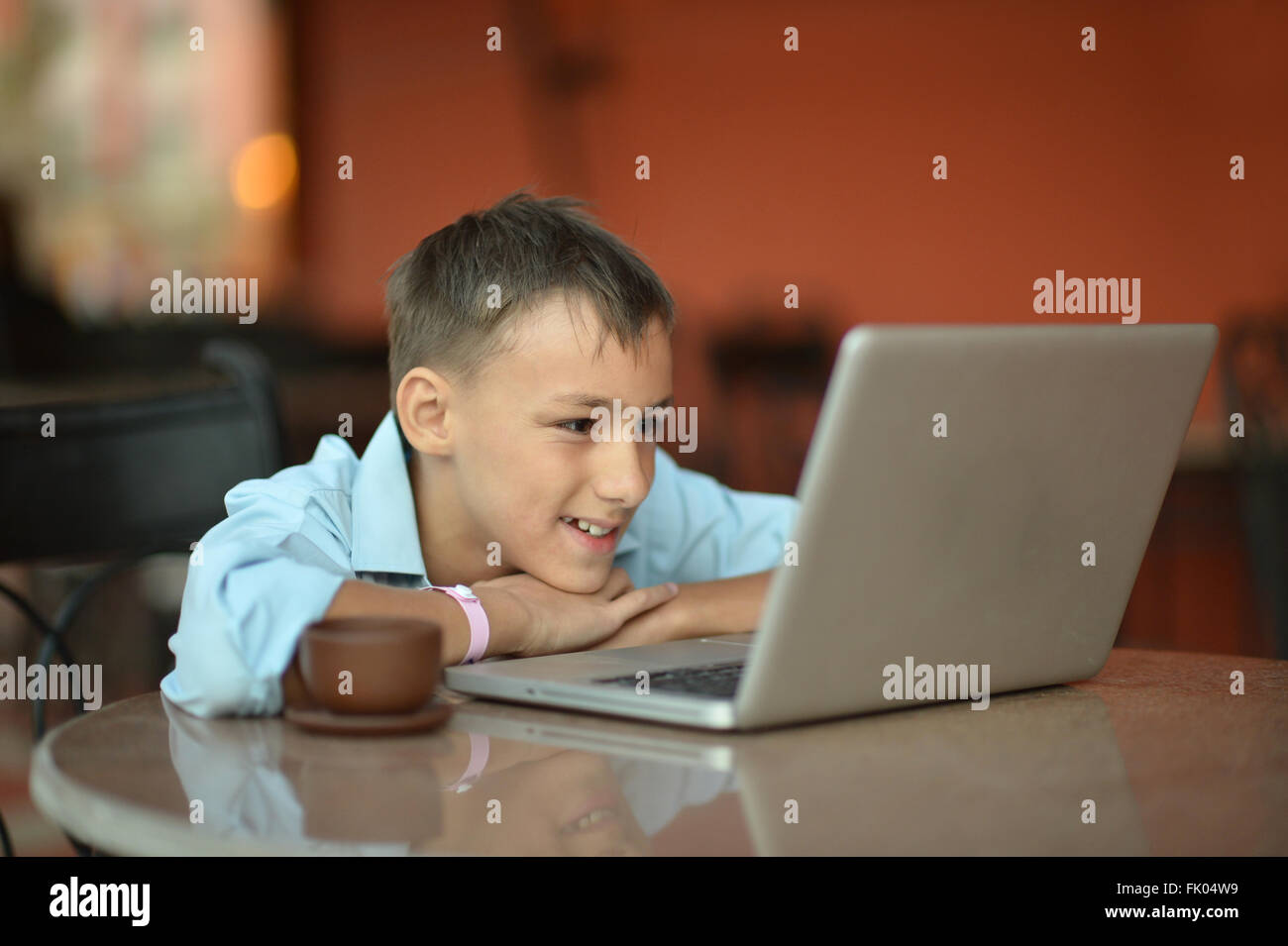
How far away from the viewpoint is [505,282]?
1.28 meters

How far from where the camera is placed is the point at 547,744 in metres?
0.80

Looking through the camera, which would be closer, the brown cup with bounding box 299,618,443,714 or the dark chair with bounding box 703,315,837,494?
the brown cup with bounding box 299,618,443,714

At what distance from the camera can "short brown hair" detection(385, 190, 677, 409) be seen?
4.09 feet

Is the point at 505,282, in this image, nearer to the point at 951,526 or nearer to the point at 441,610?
the point at 441,610

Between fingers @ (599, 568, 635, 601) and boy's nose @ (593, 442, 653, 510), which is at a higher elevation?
boy's nose @ (593, 442, 653, 510)

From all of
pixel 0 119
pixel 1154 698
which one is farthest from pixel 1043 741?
pixel 0 119

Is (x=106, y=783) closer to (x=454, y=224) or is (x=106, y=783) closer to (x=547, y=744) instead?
(x=547, y=744)

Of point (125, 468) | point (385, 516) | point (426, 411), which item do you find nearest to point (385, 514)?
point (385, 516)

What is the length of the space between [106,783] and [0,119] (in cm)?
510

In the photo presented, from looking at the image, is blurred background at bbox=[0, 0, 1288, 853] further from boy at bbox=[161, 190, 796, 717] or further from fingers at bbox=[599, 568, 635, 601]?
fingers at bbox=[599, 568, 635, 601]

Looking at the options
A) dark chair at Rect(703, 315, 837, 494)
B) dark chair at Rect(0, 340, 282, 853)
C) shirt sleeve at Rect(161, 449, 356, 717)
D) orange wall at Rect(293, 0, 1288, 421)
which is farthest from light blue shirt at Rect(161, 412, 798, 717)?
dark chair at Rect(703, 315, 837, 494)

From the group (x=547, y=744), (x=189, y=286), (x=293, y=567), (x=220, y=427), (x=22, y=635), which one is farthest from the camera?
(x=189, y=286)

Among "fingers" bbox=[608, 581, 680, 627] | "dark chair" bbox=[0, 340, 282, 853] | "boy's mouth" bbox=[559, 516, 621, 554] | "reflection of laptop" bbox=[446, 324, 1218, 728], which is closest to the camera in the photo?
"reflection of laptop" bbox=[446, 324, 1218, 728]

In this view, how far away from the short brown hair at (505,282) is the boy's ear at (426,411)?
0.02 meters
